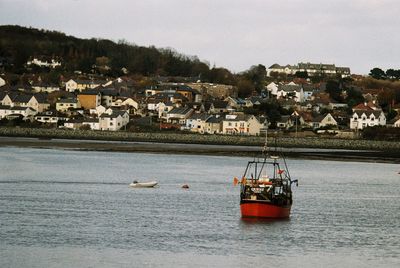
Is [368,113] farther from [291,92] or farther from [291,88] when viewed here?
[291,88]

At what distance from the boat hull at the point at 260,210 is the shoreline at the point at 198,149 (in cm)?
3435

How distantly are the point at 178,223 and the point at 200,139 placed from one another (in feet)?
185

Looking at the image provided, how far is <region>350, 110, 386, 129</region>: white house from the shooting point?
298ft

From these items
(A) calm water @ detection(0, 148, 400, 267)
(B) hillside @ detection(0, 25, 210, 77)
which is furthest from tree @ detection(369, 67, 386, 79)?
(A) calm water @ detection(0, 148, 400, 267)

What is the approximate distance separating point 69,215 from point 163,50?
123 metres

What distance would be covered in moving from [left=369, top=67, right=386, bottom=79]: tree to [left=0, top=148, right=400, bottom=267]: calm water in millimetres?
107677

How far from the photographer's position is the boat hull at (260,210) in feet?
94.5

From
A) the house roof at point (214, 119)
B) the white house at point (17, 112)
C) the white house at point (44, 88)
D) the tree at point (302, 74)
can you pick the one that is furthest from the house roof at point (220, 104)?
the tree at point (302, 74)

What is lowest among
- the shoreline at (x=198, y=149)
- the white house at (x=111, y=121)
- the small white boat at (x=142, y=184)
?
the small white boat at (x=142, y=184)

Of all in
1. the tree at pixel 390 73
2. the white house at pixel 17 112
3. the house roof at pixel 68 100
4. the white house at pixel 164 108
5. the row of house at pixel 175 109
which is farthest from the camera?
the tree at pixel 390 73

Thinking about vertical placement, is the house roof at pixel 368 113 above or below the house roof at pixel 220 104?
below

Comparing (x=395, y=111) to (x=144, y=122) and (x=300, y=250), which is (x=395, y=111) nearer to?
(x=144, y=122)

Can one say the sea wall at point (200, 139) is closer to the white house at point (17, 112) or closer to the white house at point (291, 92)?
the white house at point (17, 112)

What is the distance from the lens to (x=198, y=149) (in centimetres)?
7456
